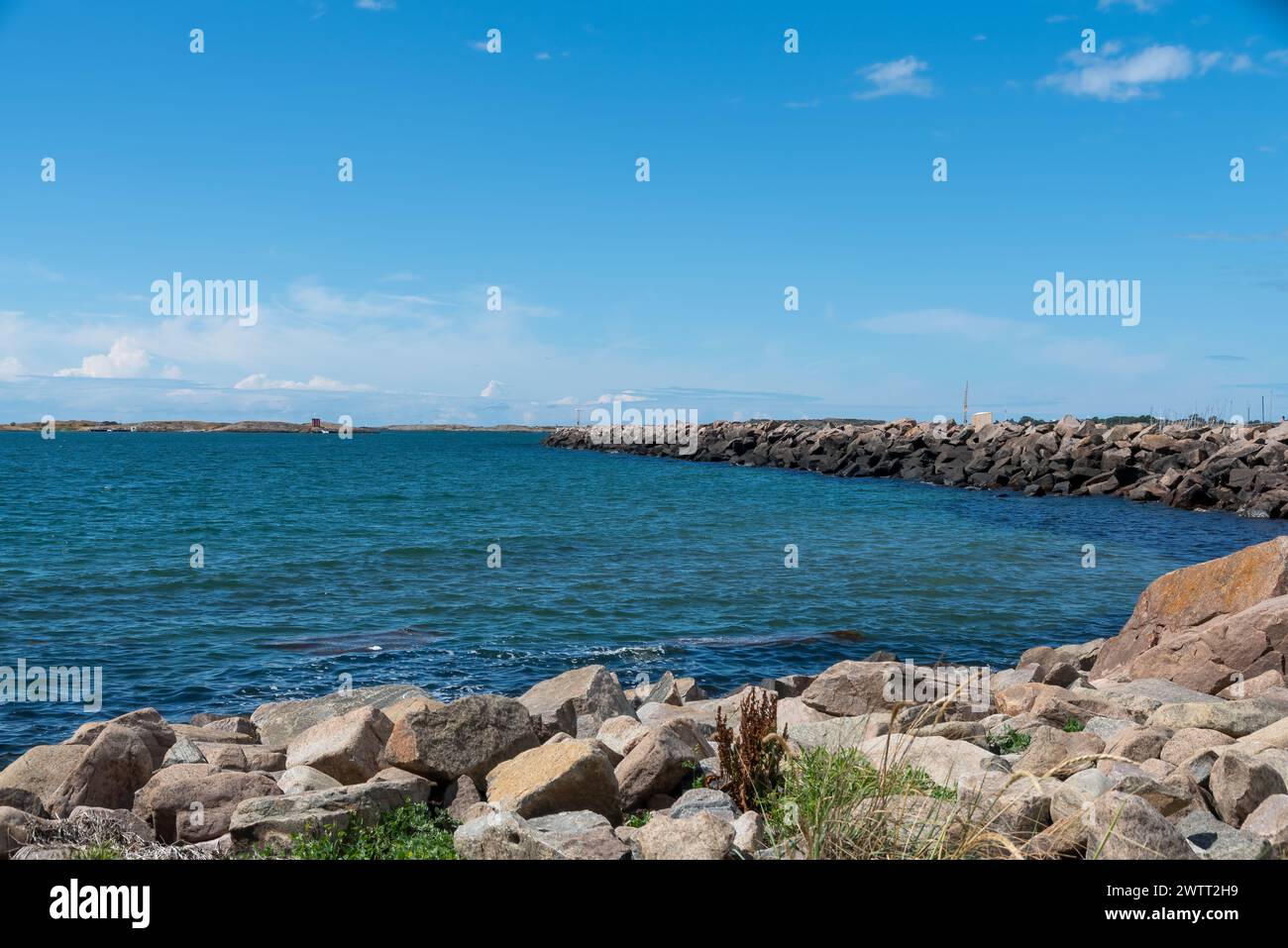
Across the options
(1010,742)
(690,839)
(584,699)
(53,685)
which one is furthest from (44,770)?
(1010,742)

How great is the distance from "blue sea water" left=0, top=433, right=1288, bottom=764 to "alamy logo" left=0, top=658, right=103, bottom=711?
210 millimetres

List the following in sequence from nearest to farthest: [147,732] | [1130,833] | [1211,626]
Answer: [1130,833], [147,732], [1211,626]

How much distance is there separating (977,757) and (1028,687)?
4218 millimetres

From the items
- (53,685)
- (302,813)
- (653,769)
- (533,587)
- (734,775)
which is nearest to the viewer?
(302,813)

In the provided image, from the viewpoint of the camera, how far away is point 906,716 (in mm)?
9008

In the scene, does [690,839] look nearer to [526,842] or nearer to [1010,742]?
[526,842]

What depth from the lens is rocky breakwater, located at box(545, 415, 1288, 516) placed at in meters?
40.5

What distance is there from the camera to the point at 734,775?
721 centimetres

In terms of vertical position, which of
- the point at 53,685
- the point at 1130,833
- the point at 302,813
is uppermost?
the point at 1130,833

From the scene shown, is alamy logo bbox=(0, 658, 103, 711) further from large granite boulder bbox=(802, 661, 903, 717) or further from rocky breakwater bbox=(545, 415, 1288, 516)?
rocky breakwater bbox=(545, 415, 1288, 516)

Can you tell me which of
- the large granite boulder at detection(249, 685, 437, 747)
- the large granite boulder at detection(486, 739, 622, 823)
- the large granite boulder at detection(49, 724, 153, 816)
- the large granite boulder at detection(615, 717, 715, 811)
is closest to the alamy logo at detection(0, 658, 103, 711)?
the large granite boulder at detection(249, 685, 437, 747)
